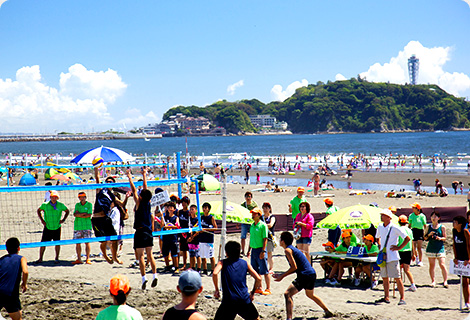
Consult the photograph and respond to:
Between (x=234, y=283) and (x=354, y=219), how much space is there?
4947mm

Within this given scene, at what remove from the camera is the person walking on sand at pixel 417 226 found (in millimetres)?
9859

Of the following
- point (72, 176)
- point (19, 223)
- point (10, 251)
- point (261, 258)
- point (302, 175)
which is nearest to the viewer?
point (10, 251)

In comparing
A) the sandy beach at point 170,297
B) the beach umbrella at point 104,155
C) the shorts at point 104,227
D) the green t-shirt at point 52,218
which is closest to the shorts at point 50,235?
the green t-shirt at point 52,218

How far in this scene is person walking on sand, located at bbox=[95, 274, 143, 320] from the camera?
3896 millimetres

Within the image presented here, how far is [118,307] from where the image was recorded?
3.95 m

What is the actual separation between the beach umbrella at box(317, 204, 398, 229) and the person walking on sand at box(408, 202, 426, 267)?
0.66 meters

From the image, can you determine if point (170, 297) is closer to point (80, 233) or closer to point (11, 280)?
point (11, 280)

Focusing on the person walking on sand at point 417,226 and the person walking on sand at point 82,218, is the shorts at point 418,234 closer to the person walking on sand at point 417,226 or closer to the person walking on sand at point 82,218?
the person walking on sand at point 417,226

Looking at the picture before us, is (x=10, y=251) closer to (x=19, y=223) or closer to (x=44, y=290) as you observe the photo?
(x=44, y=290)

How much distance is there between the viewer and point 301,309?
23.6ft

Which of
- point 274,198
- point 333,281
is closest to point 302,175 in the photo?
point 274,198

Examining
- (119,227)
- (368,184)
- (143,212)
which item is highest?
(143,212)

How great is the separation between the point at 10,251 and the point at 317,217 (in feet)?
31.8

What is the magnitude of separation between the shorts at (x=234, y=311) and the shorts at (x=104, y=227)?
13.3 feet
